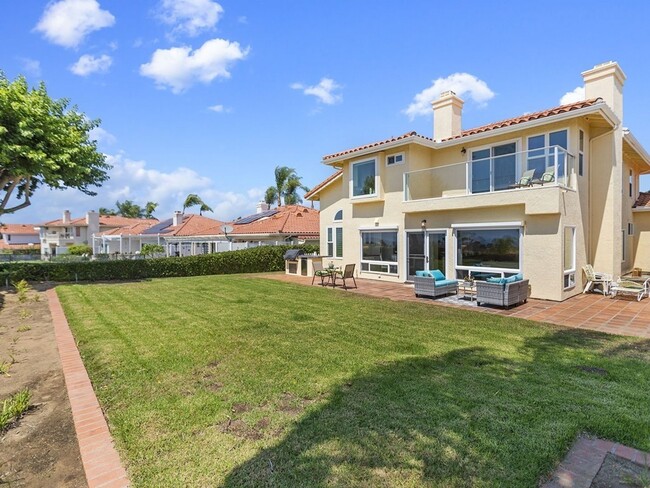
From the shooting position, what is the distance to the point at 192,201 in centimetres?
5878

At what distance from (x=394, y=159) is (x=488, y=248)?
6.03 meters

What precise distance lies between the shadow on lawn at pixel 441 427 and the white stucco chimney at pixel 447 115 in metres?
13.3

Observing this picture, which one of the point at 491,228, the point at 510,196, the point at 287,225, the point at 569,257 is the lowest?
the point at 569,257

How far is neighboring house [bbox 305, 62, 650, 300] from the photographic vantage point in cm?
1168

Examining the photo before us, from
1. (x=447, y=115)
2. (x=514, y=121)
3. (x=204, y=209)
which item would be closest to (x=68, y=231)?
(x=204, y=209)

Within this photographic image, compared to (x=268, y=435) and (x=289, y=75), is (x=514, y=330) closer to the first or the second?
(x=268, y=435)

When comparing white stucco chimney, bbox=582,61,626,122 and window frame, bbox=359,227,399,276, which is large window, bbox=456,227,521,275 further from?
white stucco chimney, bbox=582,61,626,122

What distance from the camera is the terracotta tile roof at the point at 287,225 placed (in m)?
26.8

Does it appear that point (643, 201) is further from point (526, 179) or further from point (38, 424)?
point (38, 424)

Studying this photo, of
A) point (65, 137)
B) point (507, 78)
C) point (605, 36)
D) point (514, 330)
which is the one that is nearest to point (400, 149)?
point (507, 78)

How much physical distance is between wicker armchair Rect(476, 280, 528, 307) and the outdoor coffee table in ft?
3.69

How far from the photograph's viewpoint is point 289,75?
17.4 metres

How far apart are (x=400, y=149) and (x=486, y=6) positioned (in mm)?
5876

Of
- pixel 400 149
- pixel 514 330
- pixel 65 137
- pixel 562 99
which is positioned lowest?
pixel 514 330
